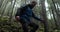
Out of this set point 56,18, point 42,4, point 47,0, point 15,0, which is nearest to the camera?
point 42,4

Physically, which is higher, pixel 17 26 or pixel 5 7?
pixel 5 7

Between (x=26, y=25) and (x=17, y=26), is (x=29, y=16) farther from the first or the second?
(x=17, y=26)

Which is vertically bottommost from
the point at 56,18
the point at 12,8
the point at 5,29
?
the point at 5,29

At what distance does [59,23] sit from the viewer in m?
3.79

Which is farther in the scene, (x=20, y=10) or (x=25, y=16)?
(x=25, y=16)

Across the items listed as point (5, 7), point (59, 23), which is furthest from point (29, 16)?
point (5, 7)

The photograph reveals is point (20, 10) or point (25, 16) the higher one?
point (20, 10)

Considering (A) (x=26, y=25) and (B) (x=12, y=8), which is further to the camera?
(B) (x=12, y=8)

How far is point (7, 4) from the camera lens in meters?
4.85

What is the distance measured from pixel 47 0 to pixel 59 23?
88cm

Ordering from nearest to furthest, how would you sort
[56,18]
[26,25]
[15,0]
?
[26,25] → [56,18] → [15,0]

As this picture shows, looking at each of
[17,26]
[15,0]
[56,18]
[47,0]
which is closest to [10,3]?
[15,0]

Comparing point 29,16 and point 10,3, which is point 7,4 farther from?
point 29,16

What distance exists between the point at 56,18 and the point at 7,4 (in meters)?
1.81
